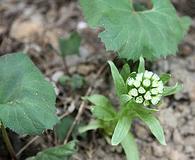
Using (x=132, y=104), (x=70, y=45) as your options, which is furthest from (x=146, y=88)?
(x=70, y=45)

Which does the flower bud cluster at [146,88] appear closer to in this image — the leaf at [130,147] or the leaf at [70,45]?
the leaf at [130,147]

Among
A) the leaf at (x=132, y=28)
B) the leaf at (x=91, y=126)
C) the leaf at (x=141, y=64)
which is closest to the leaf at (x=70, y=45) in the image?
the leaf at (x=132, y=28)

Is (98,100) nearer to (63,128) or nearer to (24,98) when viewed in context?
(63,128)

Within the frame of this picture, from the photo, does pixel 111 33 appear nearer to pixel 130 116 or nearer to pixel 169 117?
pixel 130 116

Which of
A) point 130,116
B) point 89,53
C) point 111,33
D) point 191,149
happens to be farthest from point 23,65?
point 191,149

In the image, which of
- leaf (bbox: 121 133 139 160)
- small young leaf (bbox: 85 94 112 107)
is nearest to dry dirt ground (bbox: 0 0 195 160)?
leaf (bbox: 121 133 139 160)

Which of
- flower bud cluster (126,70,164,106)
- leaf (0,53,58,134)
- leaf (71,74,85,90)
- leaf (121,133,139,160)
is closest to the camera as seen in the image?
leaf (0,53,58,134)

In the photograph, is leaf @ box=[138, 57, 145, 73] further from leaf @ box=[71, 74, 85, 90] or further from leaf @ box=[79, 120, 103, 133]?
leaf @ box=[71, 74, 85, 90]
